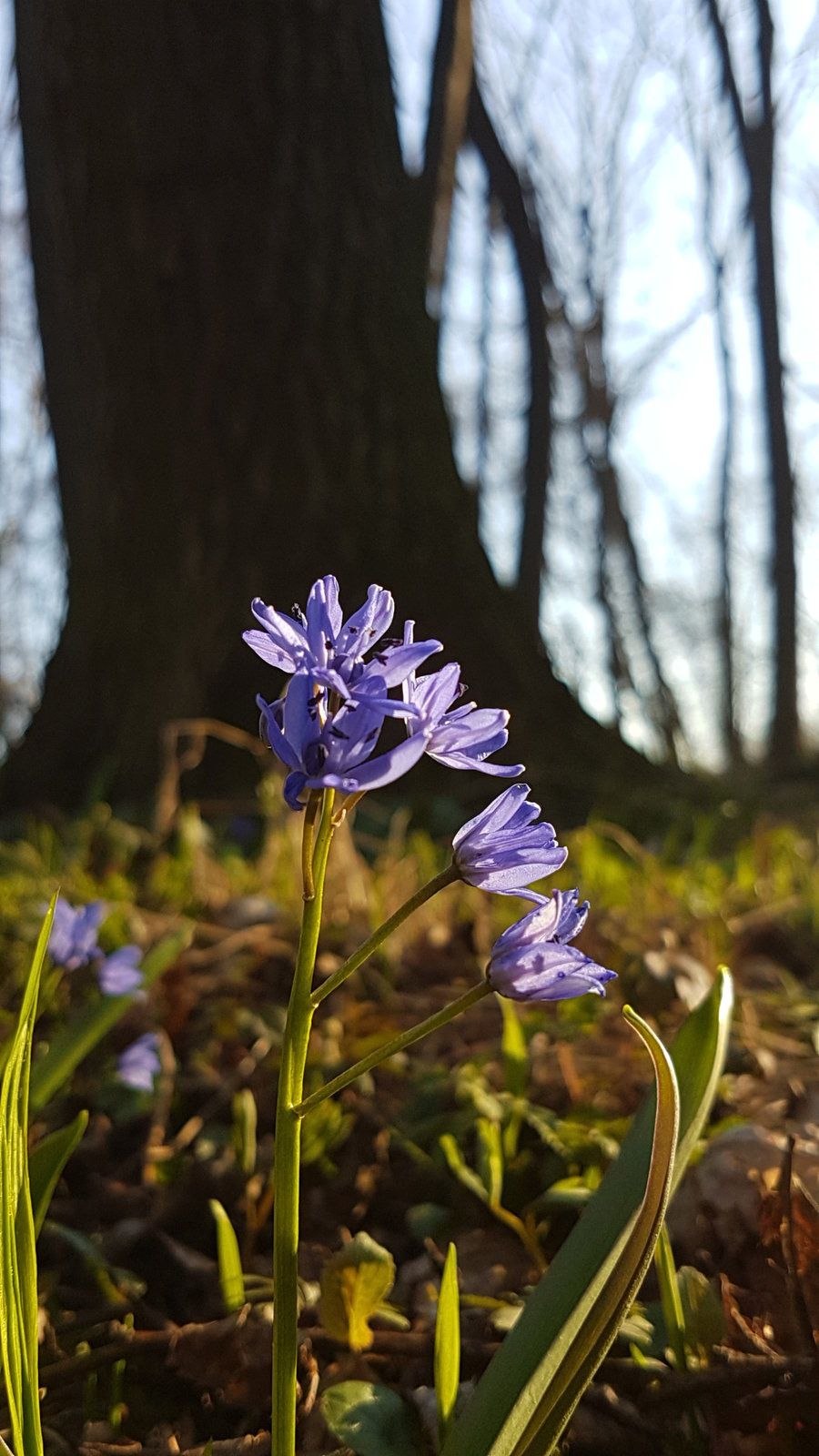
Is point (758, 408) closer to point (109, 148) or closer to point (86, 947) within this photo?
point (109, 148)

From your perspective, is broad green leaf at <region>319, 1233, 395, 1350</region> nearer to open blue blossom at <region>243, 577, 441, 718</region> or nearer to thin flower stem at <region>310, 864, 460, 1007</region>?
thin flower stem at <region>310, 864, 460, 1007</region>

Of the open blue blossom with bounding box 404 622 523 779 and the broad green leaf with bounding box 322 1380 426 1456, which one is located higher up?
the open blue blossom with bounding box 404 622 523 779

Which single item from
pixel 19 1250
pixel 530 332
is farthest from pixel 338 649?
pixel 530 332

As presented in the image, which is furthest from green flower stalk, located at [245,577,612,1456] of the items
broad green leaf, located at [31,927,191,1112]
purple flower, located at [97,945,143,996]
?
purple flower, located at [97,945,143,996]

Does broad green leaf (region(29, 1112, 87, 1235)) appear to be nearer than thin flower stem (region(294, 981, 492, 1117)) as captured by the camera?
No

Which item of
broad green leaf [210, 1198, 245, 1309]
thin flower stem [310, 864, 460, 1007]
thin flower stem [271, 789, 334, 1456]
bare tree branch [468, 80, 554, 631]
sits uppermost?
bare tree branch [468, 80, 554, 631]

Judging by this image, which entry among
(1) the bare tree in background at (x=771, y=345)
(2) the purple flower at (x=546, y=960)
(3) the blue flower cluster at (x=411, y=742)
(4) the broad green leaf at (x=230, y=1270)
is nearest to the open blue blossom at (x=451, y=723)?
(3) the blue flower cluster at (x=411, y=742)

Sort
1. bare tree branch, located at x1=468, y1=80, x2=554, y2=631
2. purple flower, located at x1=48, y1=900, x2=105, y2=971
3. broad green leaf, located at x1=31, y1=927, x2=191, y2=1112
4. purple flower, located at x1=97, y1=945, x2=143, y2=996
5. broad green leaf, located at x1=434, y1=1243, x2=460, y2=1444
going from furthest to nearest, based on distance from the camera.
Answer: bare tree branch, located at x1=468, y1=80, x2=554, y2=631 → purple flower, located at x1=48, y1=900, x2=105, y2=971 → purple flower, located at x1=97, y1=945, x2=143, y2=996 → broad green leaf, located at x1=31, y1=927, x2=191, y2=1112 → broad green leaf, located at x1=434, y1=1243, x2=460, y2=1444
